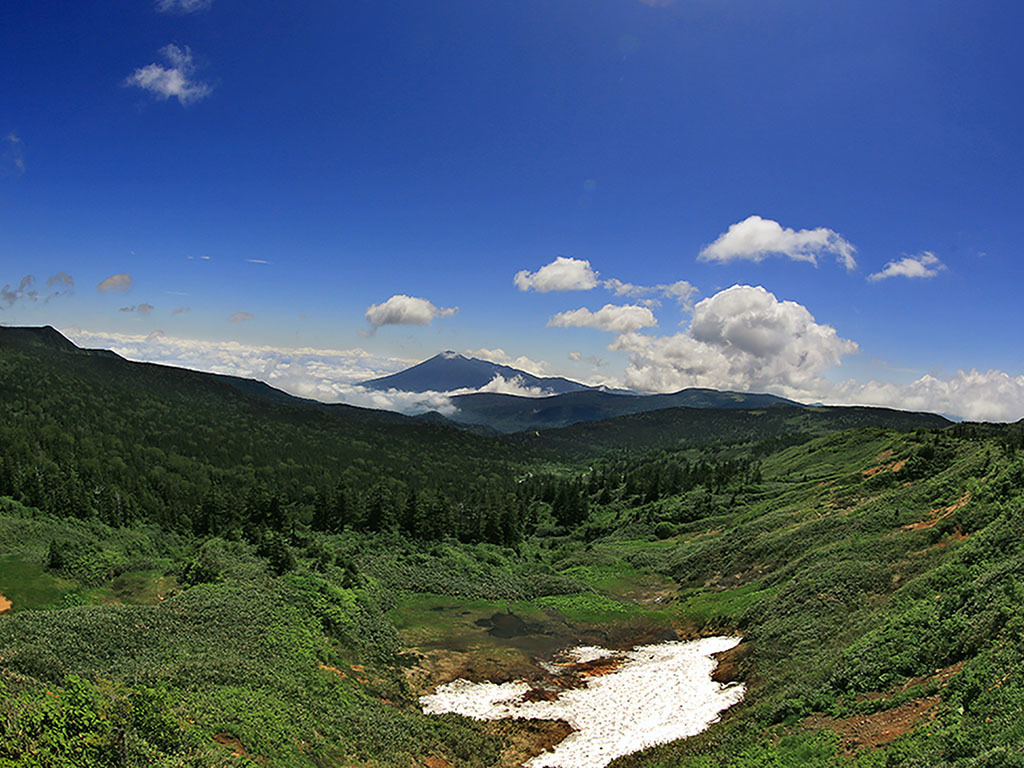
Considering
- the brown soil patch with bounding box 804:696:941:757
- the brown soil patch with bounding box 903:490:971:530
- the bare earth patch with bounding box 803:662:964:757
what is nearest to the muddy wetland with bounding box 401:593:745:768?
the bare earth patch with bounding box 803:662:964:757

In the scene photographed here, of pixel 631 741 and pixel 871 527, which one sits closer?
pixel 631 741

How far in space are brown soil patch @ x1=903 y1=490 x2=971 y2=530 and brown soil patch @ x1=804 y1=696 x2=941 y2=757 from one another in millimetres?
25201

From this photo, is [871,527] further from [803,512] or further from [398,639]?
[398,639]

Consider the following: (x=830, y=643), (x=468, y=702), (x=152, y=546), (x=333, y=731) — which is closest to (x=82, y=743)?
(x=333, y=731)

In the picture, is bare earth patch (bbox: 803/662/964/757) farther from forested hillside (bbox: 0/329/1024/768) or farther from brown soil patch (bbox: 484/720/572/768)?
brown soil patch (bbox: 484/720/572/768)

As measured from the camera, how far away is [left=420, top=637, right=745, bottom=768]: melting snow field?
23.4 m

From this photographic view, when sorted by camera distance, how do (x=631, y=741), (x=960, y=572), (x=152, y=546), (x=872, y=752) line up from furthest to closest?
(x=152, y=546), (x=960, y=572), (x=631, y=741), (x=872, y=752)

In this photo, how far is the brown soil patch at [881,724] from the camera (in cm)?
1656

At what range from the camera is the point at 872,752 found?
15961mm

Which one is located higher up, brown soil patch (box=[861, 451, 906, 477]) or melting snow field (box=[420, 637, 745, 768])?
brown soil patch (box=[861, 451, 906, 477])

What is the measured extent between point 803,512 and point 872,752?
54121mm

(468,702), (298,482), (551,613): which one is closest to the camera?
(468,702)

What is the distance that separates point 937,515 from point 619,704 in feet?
99.5

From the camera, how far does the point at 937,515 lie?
39.2 metres
